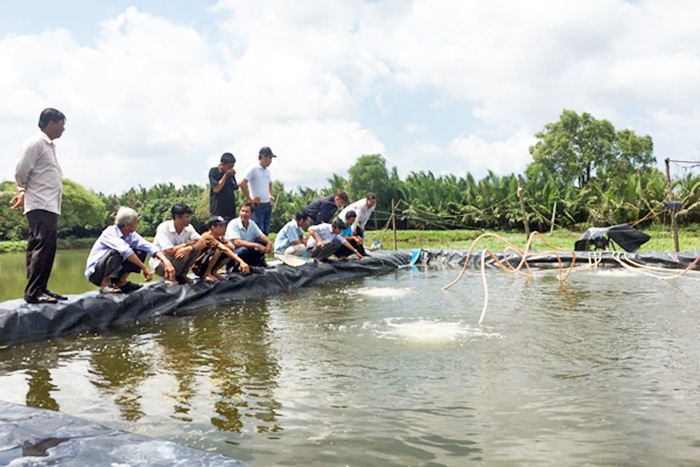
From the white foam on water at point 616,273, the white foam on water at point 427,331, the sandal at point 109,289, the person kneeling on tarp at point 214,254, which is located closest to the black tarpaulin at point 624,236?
the white foam on water at point 616,273

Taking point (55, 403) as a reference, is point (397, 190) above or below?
above

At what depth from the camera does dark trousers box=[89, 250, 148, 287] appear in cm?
458

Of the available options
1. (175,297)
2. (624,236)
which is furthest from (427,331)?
(624,236)

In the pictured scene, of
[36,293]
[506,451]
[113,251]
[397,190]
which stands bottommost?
[506,451]

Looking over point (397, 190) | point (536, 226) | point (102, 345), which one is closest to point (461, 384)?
point (102, 345)

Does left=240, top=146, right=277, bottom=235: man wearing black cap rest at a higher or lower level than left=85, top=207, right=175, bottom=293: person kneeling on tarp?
higher

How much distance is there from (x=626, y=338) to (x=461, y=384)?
1.60 meters

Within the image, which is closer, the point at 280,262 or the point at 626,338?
the point at 626,338

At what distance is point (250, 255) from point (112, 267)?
6.86 ft

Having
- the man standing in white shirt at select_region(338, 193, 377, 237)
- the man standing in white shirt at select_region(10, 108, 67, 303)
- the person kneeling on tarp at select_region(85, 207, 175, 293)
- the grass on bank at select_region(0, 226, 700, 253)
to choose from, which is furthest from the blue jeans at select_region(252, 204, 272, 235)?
the grass on bank at select_region(0, 226, 700, 253)

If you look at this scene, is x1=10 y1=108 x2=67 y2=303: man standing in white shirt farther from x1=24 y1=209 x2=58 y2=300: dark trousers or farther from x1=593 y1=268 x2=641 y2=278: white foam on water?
x1=593 y1=268 x2=641 y2=278: white foam on water

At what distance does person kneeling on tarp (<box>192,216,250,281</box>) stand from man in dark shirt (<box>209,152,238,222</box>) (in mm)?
606

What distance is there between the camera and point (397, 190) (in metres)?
27.0

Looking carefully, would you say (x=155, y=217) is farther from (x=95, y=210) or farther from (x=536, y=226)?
(x=536, y=226)
